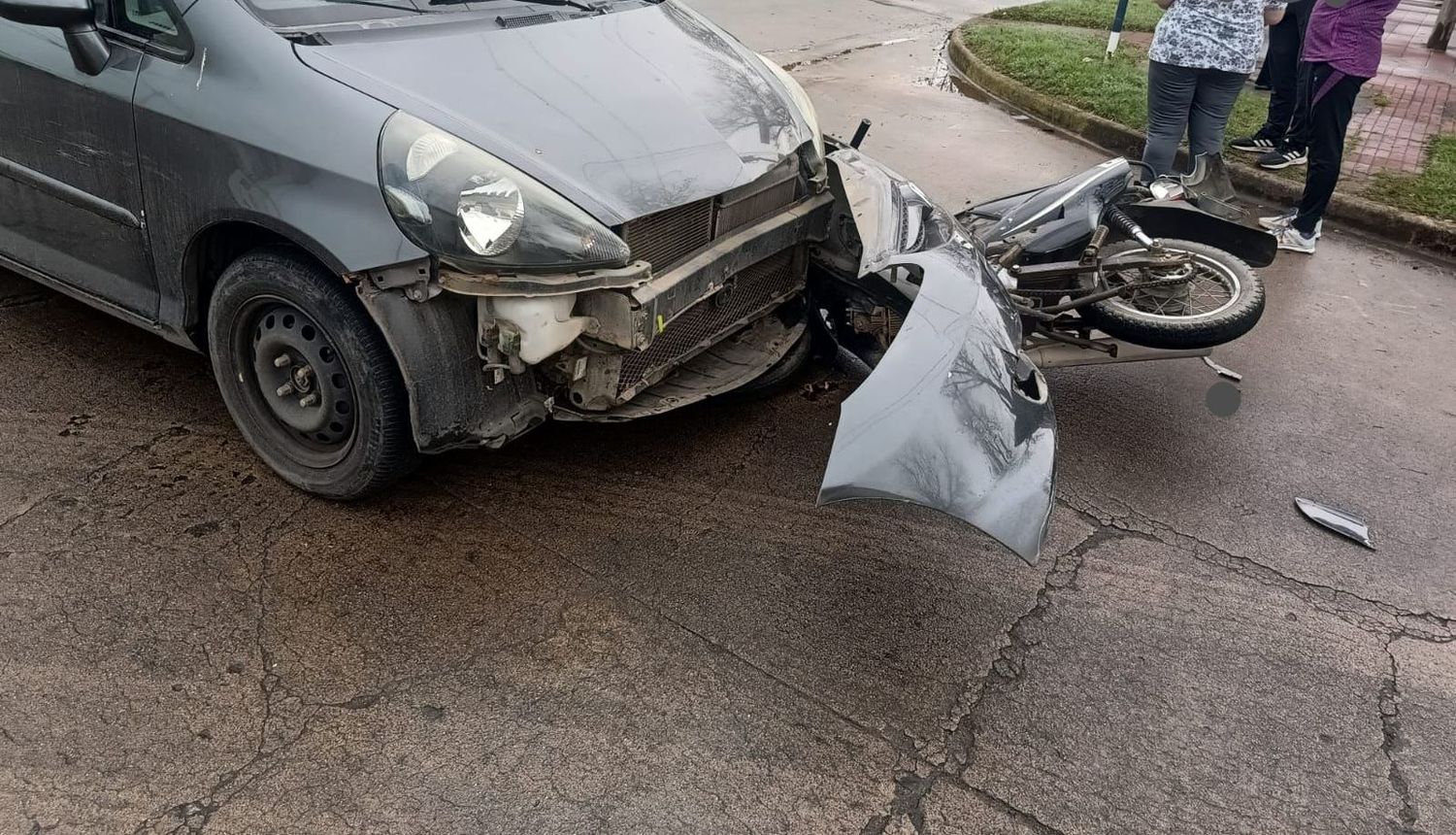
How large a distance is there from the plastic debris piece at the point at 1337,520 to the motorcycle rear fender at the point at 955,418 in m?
1.27

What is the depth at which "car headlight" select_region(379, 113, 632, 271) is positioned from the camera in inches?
108

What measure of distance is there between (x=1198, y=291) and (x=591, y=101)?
252cm

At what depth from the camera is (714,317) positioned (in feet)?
11.4

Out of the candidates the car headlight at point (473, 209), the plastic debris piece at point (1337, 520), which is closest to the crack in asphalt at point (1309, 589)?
the plastic debris piece at point (1337, 520)

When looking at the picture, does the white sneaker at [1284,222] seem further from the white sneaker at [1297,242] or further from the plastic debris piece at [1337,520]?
the plastic debris piece at [1337,520]

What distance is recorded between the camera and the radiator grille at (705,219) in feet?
9.77

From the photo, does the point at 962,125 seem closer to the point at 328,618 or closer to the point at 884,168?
the point at 884,168

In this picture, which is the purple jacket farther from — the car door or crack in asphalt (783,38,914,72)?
the car door

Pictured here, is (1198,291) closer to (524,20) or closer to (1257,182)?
(524,20)

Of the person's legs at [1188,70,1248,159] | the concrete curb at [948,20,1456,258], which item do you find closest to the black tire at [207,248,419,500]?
the person's legs at [1188,70,1248,159]

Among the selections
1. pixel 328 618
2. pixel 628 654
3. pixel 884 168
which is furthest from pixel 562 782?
pixel 884 168

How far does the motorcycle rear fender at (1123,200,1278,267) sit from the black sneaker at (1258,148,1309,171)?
3.42 m

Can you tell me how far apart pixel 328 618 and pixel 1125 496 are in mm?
2689

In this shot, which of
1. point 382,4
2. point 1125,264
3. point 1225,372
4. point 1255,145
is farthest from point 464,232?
point 1255,145
